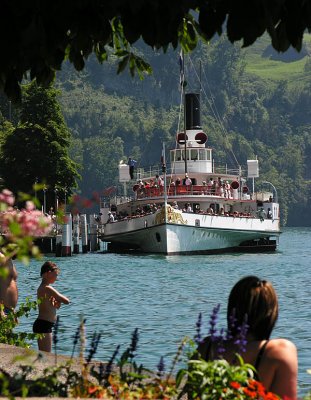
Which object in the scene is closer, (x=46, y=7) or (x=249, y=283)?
(x=249, y=283)

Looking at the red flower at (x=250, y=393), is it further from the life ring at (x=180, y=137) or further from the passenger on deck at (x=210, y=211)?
the life ring at (x=180, y=137)

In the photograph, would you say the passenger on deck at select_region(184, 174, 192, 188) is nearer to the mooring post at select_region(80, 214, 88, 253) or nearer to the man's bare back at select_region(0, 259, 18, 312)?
the mooring post at select_region(80, 214, 88, 253)

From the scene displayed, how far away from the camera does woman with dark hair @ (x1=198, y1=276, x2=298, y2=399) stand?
241 inches

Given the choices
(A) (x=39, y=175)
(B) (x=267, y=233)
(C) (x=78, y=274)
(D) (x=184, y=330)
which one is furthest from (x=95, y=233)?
(D) (x=184, y=330)

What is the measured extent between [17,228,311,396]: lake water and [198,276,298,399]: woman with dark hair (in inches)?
155

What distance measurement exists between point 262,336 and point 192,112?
74.4 m

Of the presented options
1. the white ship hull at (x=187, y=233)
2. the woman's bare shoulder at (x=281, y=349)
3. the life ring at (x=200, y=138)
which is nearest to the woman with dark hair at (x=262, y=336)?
the woman's bare shoulder at (x=281, y=349)

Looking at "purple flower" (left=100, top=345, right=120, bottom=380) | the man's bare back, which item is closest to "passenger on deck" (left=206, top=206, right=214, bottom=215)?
the man's bare back

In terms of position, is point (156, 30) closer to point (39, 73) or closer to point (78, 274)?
point (39, 73)

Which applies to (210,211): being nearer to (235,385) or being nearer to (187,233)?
(187,233)

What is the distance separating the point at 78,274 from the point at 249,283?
1770 inches

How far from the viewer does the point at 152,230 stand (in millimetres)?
66125

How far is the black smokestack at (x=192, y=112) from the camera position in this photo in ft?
261

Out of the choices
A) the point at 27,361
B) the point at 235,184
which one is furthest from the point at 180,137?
the point at 27,361
